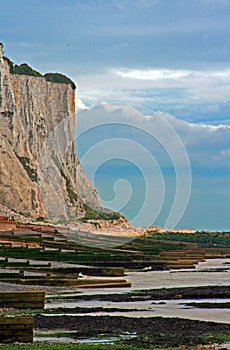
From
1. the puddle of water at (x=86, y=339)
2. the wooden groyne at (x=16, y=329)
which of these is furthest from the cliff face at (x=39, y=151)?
the wooden groyne at (x=16, y=329)

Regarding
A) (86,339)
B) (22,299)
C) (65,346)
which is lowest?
(65,346)

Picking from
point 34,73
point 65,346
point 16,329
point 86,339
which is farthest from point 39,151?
point 65,346

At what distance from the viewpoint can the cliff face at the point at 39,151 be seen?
271 ft

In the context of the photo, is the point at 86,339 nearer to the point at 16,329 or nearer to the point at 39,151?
the point at 16,329

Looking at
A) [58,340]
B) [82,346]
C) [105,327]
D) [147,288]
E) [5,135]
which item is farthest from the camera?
[5,135]

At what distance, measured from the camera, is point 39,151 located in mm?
97250

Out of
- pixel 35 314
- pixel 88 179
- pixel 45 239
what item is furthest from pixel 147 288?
pixel 88 179

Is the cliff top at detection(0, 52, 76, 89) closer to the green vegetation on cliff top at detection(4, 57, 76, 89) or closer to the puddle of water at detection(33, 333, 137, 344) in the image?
the green vegetation on cliff top at detection(4, 57, 76, 89)

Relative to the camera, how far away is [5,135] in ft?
281

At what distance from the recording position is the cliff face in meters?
82.6

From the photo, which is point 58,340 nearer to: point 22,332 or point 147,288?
point 22,332

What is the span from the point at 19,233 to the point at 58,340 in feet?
139

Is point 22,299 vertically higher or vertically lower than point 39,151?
lower

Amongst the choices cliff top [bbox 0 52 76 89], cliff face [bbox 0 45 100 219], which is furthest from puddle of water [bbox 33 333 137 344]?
cliff top [bbox 0 52 76 89]
